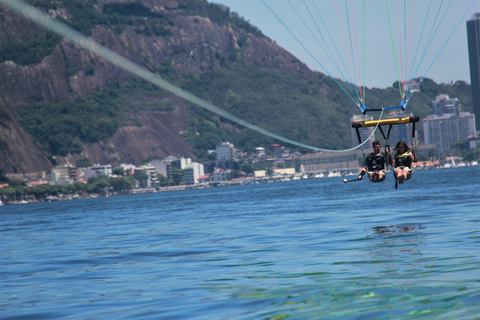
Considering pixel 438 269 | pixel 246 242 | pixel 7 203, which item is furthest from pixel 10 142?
pixel 438 269

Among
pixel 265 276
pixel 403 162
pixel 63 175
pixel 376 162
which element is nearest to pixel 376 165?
pixel 376 162

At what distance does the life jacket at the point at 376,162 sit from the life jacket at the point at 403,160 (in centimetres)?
45

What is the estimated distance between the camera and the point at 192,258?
2017 cm

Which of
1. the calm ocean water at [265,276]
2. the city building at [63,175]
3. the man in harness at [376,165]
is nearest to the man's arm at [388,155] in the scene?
the man in harness at [376,165]

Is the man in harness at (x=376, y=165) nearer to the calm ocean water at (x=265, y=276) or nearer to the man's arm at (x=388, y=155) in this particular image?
the man's arm at (x=388, y=155)

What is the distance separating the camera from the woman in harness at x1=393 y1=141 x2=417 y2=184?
755 inches

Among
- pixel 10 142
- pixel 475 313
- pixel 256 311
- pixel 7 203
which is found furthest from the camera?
pixel 10 142

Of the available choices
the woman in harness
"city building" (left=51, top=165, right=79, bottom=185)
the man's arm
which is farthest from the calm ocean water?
"city building" (left=51, top=165, right=79, bottom=185)

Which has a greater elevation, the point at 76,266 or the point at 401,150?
the point at 401,150

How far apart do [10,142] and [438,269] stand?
18015 cm

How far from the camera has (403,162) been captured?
63.8ft

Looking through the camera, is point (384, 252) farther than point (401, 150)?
No

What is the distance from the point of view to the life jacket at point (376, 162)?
19.8 m

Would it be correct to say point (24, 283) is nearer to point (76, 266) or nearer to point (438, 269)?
point (76, 266)
